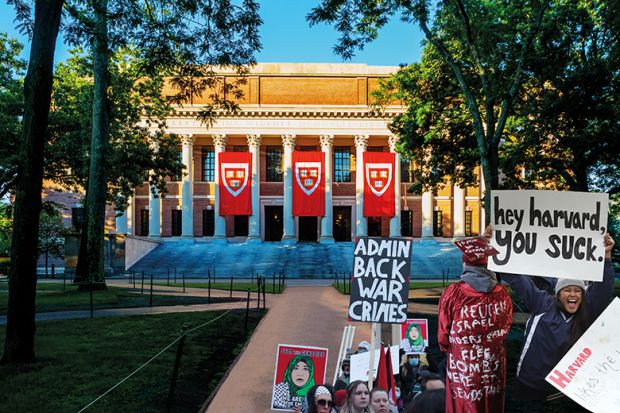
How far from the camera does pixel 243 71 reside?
13.5 meters

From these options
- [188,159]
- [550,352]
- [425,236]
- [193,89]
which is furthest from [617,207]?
[188,159]

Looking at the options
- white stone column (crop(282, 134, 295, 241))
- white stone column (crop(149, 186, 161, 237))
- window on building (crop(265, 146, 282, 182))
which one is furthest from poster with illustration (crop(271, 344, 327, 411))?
window on building (crop(265, 146, 282, 182))

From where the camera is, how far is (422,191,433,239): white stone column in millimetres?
46281

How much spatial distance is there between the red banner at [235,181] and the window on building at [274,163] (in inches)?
475

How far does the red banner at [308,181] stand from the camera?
125 ft

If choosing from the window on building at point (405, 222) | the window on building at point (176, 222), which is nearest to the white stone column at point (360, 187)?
the window on building at point (405, 222)

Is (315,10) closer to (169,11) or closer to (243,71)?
(243,71)

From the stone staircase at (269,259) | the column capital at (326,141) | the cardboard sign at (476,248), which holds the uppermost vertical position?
the column capital at (326,141)

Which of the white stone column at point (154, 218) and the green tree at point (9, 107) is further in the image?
the white stone column at point (154, 218)

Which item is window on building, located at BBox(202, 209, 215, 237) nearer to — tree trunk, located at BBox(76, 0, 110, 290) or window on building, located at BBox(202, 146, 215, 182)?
window on building, located at BBox(202, 146, 215, 182)

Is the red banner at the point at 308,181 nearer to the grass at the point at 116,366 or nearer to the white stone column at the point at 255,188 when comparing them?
the white stone column at the point at 255,188

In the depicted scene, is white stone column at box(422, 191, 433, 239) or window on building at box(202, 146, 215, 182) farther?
window on building at box(202, 146, 215, 182)

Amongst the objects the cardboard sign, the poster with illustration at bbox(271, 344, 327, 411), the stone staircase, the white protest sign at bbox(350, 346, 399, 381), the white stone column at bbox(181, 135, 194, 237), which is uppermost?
the white stone column at bbox(181, 135, 194, 237)

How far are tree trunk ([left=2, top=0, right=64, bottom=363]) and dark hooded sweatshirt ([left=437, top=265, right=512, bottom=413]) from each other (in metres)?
7.58
